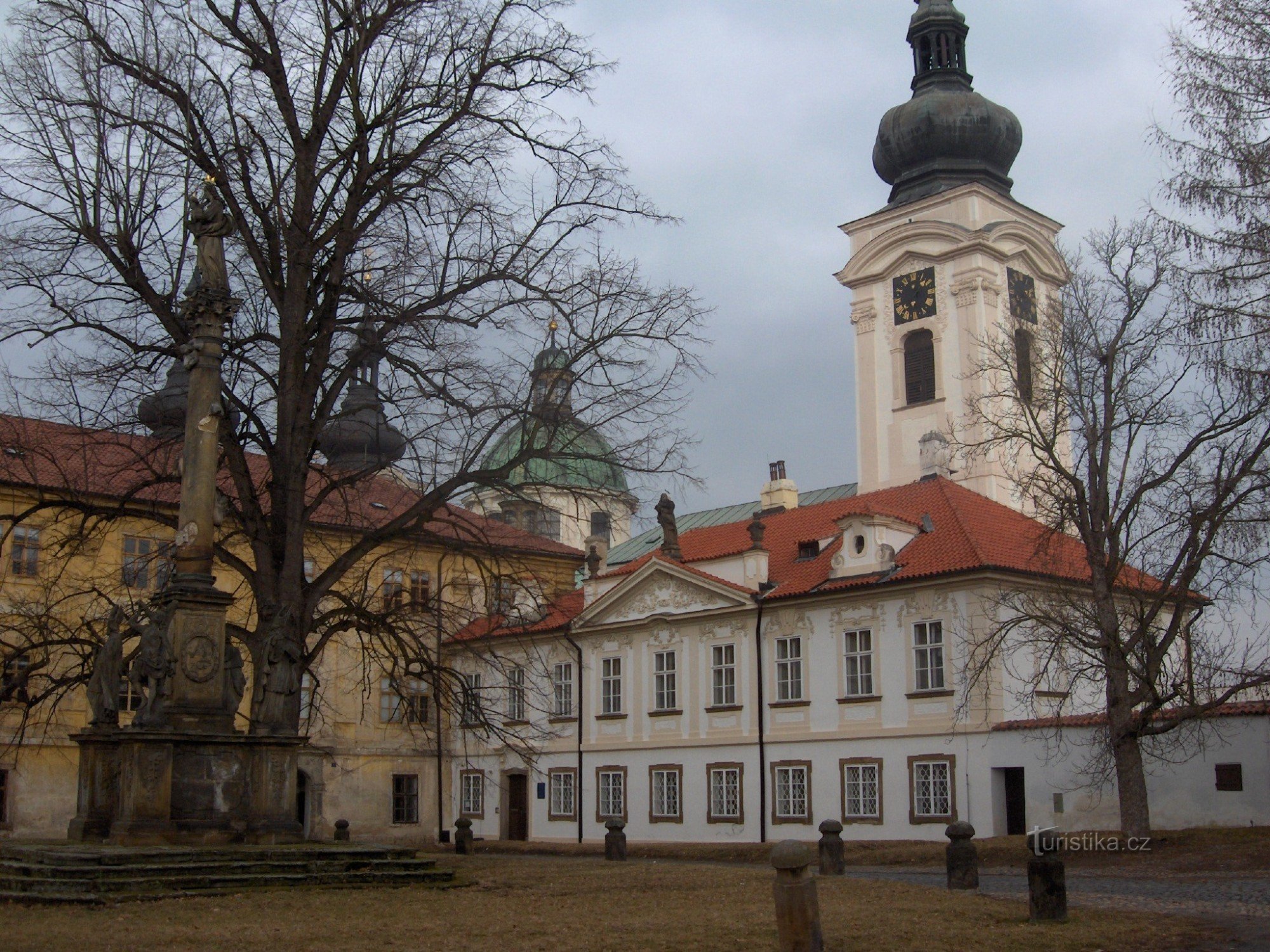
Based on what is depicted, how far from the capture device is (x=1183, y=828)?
1046 inches

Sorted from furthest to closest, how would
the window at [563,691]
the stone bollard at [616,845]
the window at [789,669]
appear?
the window at [563,691] < the window at [789,669] < the stone bollard at [616,845]

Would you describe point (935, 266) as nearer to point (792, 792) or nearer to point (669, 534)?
point (669, 534)

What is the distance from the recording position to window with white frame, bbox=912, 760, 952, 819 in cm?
3078

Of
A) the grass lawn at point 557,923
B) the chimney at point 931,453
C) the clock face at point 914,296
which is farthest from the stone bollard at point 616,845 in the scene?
the clock face at point 914,296

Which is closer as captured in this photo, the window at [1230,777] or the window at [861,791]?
the window at [1230,777]

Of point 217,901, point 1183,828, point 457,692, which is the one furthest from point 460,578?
point 1183,828

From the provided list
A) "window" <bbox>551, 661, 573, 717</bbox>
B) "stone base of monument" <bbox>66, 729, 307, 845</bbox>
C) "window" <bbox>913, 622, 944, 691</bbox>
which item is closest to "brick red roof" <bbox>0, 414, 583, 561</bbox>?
"stone base of monument" <bbox>66, 729, 307, 845</bbox>

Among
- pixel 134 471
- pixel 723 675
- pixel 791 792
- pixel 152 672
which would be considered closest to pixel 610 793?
pixel 723 675

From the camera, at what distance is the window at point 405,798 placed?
4356 cm

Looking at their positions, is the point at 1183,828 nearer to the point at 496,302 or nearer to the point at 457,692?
the point at 457,692

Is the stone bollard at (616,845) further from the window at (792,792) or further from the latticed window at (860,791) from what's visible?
the window at (792,792)

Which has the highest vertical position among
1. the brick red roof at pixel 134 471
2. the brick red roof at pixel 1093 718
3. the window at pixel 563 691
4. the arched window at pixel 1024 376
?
the arched window at pixel 1024 376

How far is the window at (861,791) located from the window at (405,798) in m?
15.9

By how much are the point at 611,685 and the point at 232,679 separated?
79.5 ft
